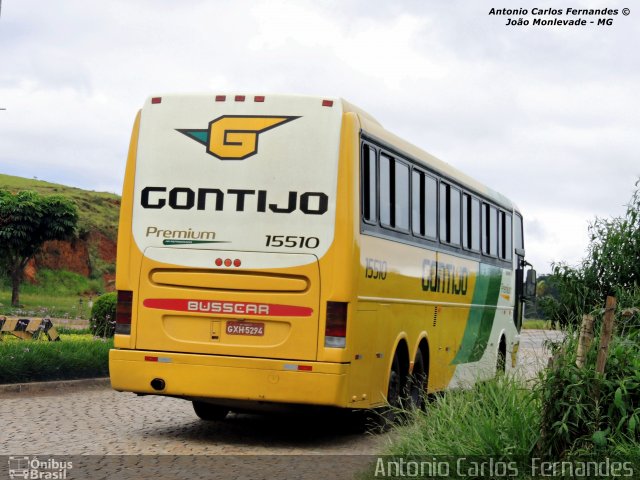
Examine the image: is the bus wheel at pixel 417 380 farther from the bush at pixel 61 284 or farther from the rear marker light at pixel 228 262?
the bush at pixel 61 284

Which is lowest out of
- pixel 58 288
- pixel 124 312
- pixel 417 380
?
pixel 417 380

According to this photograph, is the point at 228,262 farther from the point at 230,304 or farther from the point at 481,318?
the point at 481,318

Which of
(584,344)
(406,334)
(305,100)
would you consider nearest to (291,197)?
(305,100)

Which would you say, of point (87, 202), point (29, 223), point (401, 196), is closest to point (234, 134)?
point (401, 196)

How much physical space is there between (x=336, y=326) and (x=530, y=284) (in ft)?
39.5

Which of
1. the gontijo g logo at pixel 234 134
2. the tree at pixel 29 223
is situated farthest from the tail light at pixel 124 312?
the tree at pixel 29 223

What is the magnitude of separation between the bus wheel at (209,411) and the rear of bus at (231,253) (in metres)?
1.66

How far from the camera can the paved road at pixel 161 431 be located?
10.6 meters

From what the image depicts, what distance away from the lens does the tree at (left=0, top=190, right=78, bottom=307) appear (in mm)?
55750

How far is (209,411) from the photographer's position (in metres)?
13.4

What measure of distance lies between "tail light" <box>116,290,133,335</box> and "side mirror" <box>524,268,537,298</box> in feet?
40.1

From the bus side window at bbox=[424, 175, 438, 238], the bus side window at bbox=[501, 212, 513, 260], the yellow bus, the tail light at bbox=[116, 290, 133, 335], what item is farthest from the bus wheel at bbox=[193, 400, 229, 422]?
the bus side window at bbox=[501, 212, 513, 260]

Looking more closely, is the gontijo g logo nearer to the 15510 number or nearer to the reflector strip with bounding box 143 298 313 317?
the 15510 number

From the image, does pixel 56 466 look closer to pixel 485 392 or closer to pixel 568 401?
pixel 485 392
